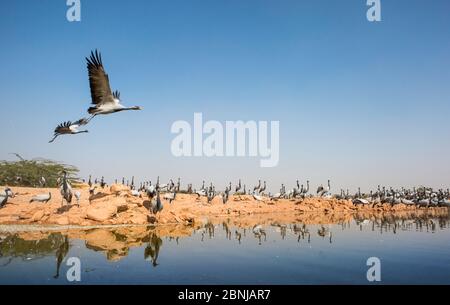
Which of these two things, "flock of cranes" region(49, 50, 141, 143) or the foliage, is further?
A: the foliage

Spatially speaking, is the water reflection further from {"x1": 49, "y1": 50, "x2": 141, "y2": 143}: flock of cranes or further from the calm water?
{"x1": 49, "y1": 50, "x2": 141, "y2": 143}: flock of cranes

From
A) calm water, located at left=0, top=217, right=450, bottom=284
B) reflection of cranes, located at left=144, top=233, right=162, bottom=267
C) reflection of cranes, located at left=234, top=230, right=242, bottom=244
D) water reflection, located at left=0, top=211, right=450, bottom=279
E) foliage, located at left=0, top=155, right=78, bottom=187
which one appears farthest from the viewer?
foliage, located at left=0, top=155, right=78, bottom=187

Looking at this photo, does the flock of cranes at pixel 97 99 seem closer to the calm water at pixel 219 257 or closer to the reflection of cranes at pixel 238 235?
the calm water at pixel 219 257

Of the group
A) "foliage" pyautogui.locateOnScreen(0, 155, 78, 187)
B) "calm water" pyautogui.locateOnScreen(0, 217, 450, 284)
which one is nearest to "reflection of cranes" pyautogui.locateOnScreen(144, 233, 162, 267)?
"calm water" pyautogui.locateOnScreen(0, 217, 450, 284)

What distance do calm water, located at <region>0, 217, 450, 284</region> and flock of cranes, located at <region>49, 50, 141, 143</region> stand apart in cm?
392

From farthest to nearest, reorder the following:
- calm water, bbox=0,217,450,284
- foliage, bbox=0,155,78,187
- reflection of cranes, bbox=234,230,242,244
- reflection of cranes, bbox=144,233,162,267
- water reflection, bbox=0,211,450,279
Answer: foliage, bbox=0,155,78,187 → reflection of cranes, bbox=234,230,242,244 → water reflection, bbox=0,211,450,279 → reflection of cranes, bbox=144,233,162,267 → calm water, bbox=0,217,450,284

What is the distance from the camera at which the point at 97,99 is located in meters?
11.5

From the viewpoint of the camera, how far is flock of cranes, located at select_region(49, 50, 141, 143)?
10.8 meters

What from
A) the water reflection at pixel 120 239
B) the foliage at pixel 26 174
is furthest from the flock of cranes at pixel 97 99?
A: the foliage at pixel 26 174

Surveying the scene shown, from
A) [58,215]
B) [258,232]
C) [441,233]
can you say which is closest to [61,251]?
[58,215]

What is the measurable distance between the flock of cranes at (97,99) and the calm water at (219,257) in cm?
392

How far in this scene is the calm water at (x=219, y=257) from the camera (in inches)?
328

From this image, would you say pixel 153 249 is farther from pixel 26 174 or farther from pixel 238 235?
pixel 26 174
